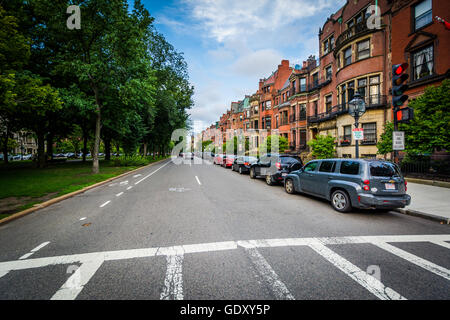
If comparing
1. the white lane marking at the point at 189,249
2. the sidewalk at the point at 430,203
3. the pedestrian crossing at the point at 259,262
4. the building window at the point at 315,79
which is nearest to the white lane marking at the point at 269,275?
the pedestrian crossing at the point at 259,262

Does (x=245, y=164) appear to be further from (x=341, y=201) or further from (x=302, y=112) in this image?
(x=302, y=112)

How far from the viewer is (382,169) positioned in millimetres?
5879

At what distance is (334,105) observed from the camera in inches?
863

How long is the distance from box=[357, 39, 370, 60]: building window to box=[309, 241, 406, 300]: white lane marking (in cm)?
2134

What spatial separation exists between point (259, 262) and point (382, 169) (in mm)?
5046

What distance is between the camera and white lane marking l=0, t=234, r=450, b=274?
10.8 feet

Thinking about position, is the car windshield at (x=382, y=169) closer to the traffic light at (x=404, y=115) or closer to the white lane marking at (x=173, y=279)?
the traffic light at (x=404, y=115)

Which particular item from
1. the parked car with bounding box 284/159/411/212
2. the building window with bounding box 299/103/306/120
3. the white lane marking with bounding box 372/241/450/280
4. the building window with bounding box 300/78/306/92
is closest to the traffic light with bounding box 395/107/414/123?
the parked car with bounding box 284/159/411/212

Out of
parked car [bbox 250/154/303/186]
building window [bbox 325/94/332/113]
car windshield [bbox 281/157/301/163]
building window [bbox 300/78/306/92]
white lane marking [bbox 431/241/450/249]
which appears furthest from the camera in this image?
building window [bbox 300/78/306/92]

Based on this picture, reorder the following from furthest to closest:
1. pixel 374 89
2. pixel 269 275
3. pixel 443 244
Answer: pixel 374 89
pixel 443 244
pixel 269 275

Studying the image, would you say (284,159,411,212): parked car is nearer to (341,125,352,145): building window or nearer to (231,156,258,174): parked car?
(231,156,258,174): parked car

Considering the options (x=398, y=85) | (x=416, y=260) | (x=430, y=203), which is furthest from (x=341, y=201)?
(x=398, y=85)

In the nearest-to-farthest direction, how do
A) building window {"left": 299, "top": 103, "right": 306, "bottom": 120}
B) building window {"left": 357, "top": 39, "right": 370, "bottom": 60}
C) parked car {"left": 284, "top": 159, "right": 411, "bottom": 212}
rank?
1. parked car {"left": 284, "top": 159, "right": 411, "bottom": 212}
2. building window {"left": 357, "top": 39, "right": 370, "bottom": 60}
3. building window {"left": 299, "top": 103, "right": 306, "bottom": 120}

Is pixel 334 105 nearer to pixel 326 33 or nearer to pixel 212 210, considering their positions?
pixel 326 33
